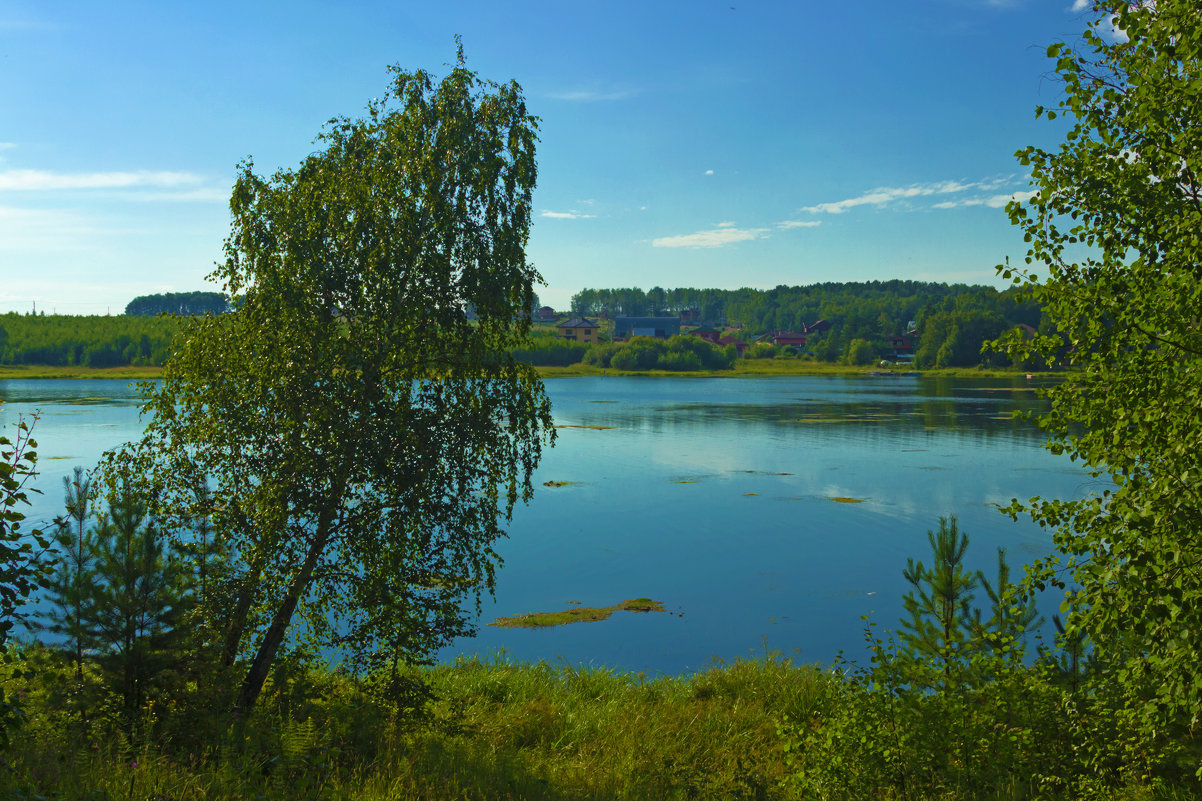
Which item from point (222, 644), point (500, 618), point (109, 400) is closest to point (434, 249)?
point (222, 644)

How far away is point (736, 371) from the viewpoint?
131875 millimetres

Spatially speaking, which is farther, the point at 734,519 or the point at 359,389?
the point at 734,519

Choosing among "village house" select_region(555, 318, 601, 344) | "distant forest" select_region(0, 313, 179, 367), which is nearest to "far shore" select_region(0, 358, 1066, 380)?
"distant forest" select_region(0, 313, 179, 367)

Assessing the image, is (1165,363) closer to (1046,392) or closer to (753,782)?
(1046,392)

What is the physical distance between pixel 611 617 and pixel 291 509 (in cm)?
1028

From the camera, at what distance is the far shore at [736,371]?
318ft

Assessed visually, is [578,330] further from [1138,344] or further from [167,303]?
[1138,344]

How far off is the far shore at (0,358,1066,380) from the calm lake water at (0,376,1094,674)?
45.6m

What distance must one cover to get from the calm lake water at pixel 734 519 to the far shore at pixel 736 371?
45.6m

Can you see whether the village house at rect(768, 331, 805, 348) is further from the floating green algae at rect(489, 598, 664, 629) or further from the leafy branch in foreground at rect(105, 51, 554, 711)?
the leafy branch in foreground at rect(105, 51, 554, 711)

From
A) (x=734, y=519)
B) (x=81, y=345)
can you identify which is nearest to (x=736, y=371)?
(x=81, y=345)

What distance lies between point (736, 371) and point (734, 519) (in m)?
106

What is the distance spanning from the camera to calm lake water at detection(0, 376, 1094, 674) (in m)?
17.8

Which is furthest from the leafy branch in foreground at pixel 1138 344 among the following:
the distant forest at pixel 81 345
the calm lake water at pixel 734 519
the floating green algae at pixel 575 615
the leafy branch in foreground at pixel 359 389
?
the distant forest at pixel 81 345
